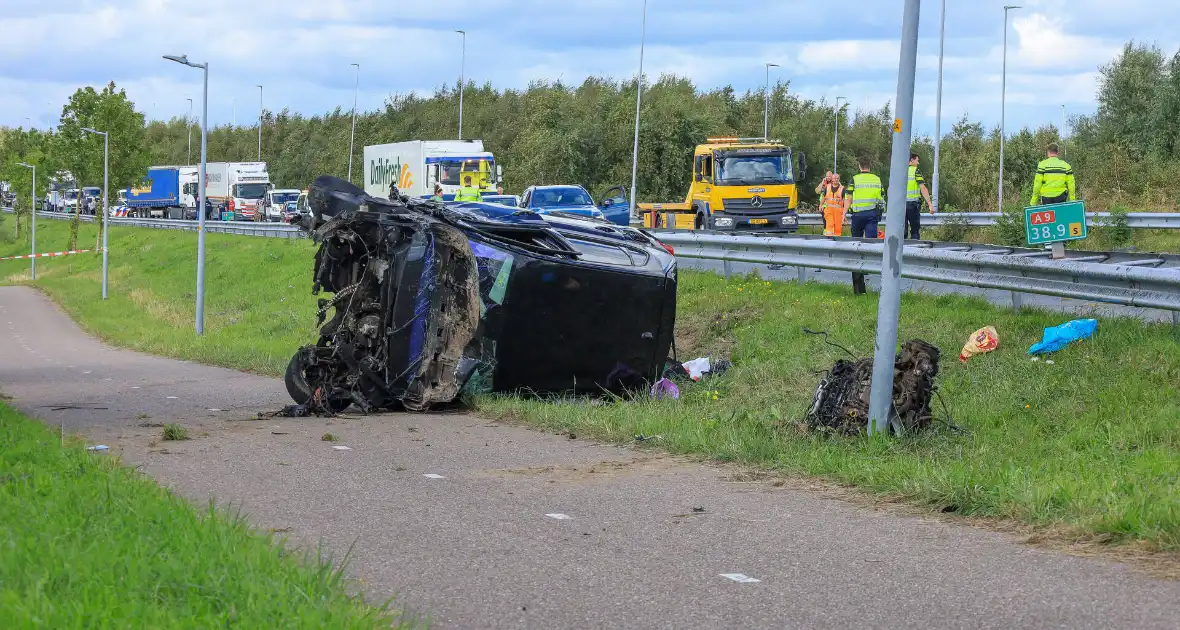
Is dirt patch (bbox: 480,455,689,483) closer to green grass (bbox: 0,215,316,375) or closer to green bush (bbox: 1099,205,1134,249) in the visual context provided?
green grass (bbox: 0,215,316,375)

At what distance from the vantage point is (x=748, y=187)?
2977 centimetres

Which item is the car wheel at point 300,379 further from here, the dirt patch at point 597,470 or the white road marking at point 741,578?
the white road marking at point 741,578

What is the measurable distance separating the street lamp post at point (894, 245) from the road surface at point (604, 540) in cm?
122

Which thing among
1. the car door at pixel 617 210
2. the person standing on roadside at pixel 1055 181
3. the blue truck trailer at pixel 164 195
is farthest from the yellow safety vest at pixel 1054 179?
the blue truck trailer at pixel 164 195

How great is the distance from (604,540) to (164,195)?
84666mm

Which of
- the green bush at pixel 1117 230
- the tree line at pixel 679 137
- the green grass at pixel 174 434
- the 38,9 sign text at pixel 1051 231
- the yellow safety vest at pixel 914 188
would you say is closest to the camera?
the green grass at pixel 174 434

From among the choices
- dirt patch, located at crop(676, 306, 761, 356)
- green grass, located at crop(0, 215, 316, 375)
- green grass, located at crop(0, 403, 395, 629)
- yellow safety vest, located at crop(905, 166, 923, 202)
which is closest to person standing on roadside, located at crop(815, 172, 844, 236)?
yellow safety vest, located at crop(905, 166, 923, 202)

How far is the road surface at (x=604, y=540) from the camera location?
16.2 feet

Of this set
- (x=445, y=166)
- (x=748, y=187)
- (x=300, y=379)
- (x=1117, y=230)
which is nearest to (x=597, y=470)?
(x=300, y=379)

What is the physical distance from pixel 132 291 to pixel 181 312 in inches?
392

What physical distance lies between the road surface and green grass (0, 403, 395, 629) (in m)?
0.42

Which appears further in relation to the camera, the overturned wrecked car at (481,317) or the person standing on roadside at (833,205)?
the person standing on roadside at (833,205)

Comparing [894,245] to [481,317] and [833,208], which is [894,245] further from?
[833,208]

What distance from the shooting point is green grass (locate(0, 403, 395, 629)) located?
424cm
